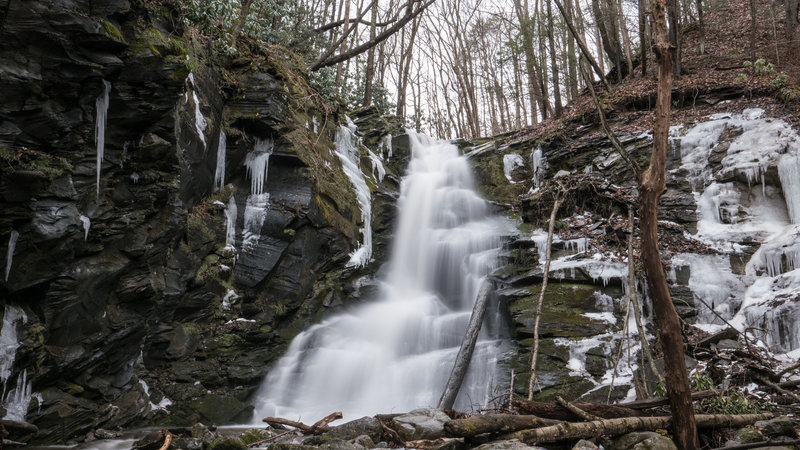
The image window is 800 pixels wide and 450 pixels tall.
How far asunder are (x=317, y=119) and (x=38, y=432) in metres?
8.29

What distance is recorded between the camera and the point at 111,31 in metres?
5.97

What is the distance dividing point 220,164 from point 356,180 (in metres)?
3.65

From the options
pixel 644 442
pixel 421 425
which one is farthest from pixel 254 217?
pixel 644 442

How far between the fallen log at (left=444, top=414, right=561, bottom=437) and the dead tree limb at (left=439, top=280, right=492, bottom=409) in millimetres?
2711

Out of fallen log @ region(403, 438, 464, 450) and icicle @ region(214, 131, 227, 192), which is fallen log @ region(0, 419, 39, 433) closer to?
fallen log @ region(403, 438, 464, 450)

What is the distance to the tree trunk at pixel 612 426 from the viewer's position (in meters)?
3.85

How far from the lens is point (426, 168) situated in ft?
48.2

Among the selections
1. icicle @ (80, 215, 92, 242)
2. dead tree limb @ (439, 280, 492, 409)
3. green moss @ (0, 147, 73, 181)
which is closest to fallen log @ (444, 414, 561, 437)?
dead tree limb @ (439, 280, 492, 409)

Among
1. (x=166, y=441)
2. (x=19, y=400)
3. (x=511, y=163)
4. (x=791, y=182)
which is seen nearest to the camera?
(x=166, y=441)

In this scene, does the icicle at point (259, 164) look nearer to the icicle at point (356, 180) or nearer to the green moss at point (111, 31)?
the icicle at point (356, 180)

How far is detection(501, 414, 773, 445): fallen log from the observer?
3.85 m

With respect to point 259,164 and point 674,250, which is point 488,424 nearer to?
point 674,250

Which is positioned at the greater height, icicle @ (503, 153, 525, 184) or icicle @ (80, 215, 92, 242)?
icicle @ (503, 153, 525, 184)

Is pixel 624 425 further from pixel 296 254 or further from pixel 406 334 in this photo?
pixel 296 254
